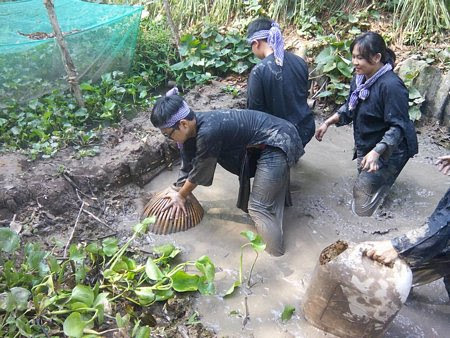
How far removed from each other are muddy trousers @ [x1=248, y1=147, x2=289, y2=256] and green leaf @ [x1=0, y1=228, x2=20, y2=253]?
189 cm

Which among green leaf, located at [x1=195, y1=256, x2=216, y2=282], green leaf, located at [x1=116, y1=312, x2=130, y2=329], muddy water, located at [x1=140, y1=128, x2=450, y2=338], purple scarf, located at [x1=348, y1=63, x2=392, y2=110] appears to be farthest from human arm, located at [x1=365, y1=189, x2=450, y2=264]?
purple scarf, located at [x1=348, y1=63, x2=392, y2=110]

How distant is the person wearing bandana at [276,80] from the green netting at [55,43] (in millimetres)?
2344

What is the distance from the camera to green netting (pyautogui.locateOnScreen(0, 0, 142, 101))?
16.6 feet

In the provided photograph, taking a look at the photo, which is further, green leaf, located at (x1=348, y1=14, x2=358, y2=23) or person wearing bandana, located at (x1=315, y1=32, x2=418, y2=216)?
green leaf, located at (x1=348, y1=14, x2=358, y2=23)

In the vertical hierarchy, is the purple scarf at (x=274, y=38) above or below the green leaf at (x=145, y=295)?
above

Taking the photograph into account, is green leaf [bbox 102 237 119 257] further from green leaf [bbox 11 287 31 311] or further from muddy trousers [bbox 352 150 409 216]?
muddy trousers [bbox 352 150 409 216]

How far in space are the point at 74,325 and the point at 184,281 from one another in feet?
2.93

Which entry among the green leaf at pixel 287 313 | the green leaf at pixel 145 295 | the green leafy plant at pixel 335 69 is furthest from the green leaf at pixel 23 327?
the green leafy plant at pixel 335 69

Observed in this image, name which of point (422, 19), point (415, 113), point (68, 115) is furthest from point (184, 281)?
point (422, 19)

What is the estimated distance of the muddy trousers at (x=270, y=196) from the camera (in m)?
3.80

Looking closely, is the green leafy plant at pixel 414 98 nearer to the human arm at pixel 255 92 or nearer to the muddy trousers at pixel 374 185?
the muddy trousers at pixel 374 185

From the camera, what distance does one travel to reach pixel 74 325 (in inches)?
101

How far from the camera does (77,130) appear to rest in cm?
495

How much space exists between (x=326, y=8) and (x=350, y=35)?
814 mm
